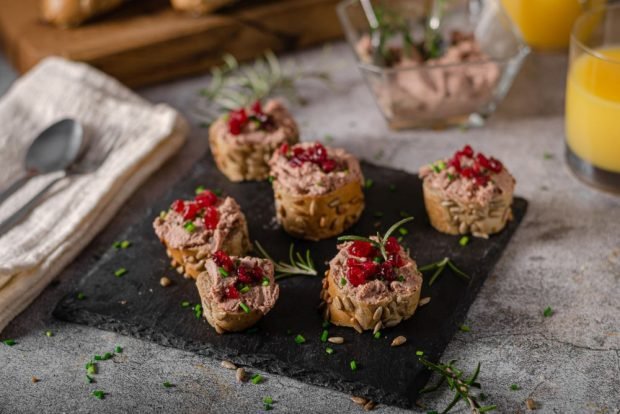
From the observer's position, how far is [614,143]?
117 inches

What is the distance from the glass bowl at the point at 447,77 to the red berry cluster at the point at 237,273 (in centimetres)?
109

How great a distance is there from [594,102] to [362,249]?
1029 millimetres

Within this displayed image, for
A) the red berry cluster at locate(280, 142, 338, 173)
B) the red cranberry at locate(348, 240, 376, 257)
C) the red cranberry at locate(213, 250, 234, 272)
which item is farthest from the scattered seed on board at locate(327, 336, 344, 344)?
the red berry cluster at locate(280, 142, 338, 173)

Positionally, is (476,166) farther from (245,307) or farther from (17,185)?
(17,185)

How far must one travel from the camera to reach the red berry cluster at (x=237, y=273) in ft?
8.34

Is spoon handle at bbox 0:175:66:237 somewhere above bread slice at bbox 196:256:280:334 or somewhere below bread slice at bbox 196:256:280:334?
above

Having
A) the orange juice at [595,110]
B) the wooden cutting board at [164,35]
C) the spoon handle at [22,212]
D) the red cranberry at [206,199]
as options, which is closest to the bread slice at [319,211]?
the red cranberry at [206,199]

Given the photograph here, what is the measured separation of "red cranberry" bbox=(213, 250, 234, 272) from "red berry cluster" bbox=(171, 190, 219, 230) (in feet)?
0.68

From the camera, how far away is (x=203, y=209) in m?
2.83

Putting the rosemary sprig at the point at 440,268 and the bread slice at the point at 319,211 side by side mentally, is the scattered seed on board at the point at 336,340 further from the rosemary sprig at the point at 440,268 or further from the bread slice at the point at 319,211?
the bread slice at the point at 319,211

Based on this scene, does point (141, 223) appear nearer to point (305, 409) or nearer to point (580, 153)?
point (305, 409)

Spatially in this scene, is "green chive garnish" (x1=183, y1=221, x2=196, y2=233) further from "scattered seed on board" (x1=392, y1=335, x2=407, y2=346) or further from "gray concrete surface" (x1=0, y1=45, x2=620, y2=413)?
"scattered seed on board" (x1=392, y1=335, x2=407, y2=346)

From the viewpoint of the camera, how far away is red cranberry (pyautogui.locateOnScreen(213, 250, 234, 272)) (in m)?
2.58

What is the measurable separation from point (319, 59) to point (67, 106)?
1204mm
